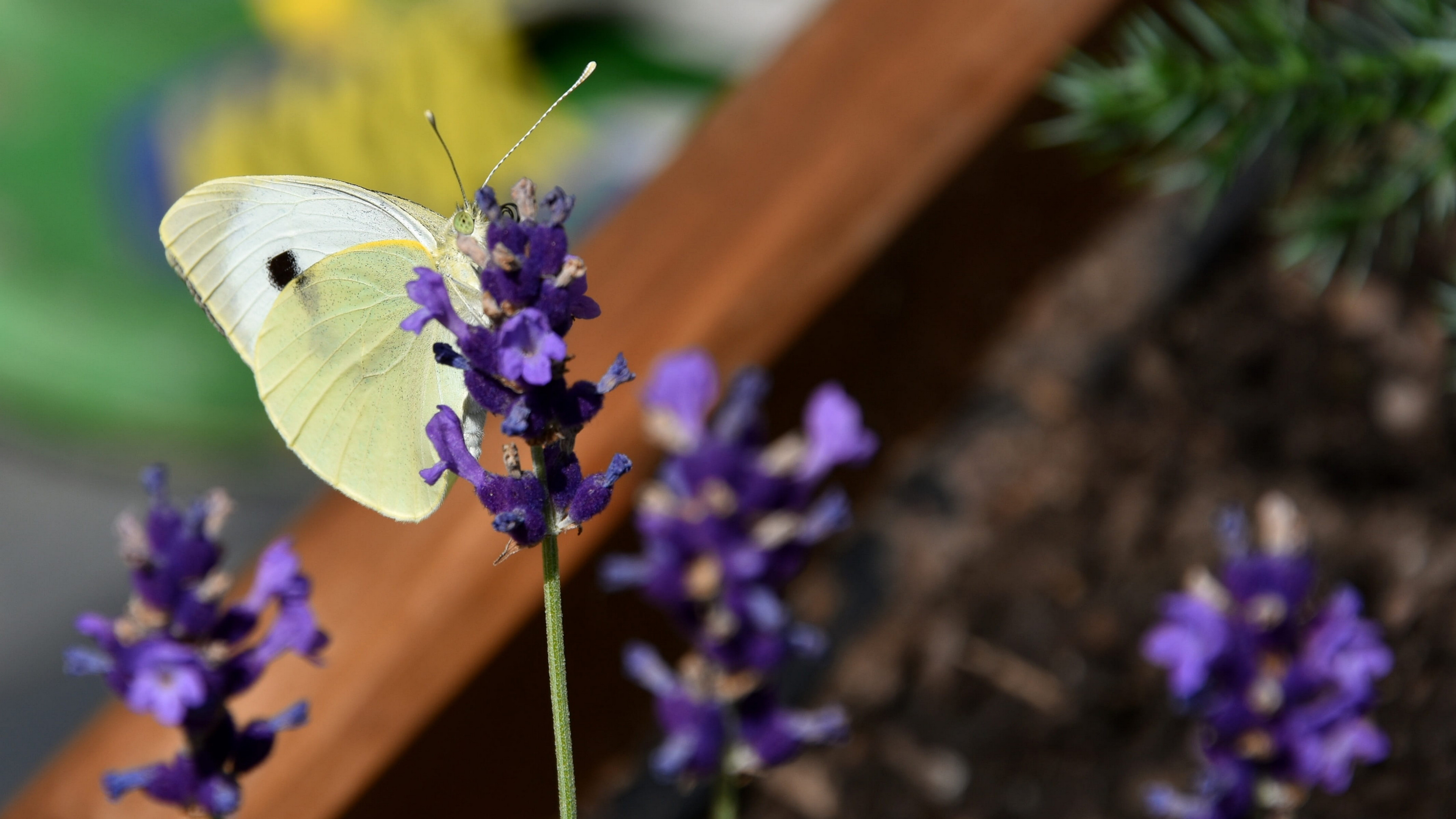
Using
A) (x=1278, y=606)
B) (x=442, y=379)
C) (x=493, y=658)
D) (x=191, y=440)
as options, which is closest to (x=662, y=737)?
(x=493, y=658)

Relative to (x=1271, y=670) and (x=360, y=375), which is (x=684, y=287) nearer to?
(x=360, y=375)

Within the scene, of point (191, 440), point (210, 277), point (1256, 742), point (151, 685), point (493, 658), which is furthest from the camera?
point (191, 440)

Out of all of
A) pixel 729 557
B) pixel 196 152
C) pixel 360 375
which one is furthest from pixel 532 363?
pixel 196 152

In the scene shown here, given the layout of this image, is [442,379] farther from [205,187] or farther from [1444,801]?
[1444,801]

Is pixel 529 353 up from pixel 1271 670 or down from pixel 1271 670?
up

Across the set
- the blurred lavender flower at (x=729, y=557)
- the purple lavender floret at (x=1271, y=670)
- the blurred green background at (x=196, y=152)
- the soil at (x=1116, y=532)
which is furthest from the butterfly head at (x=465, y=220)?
the blurred green background at (x=196, y=152)
